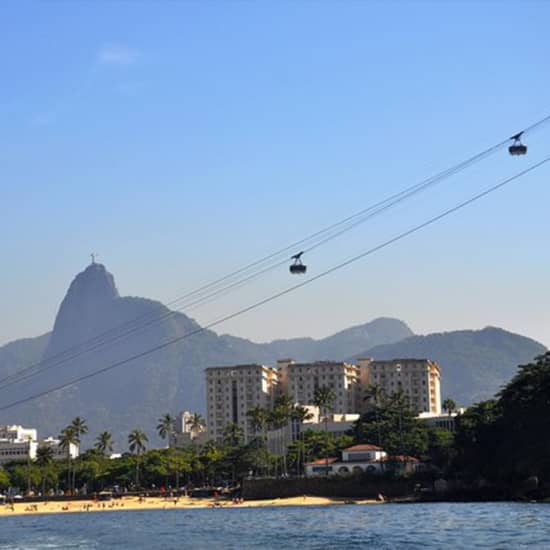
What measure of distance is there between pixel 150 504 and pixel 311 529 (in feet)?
287

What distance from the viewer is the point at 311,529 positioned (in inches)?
4124

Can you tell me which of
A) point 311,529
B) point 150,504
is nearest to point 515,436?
point 311,529

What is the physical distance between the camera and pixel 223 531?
110500mm

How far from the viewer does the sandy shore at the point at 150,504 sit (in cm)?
17225

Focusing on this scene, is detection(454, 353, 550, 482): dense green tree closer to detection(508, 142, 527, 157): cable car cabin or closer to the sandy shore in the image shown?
the sandy shore

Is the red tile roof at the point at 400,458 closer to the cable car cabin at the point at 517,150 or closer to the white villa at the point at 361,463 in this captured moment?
the white villa at the point at 361,463

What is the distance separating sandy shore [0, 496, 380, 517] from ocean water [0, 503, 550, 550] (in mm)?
23489

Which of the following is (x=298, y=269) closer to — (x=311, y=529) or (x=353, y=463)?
(x=311, y=529)

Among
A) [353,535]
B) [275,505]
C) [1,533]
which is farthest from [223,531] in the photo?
[275,505]

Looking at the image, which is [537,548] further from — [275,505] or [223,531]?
[275,505]

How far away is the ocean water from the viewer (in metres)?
87.6

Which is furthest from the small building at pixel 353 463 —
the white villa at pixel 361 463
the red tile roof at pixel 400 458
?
the red tile roof at pixel 400 458

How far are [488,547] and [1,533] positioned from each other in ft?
206

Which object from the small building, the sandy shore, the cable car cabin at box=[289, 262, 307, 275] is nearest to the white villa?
the small building
